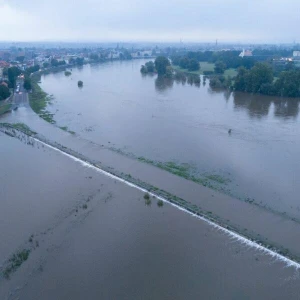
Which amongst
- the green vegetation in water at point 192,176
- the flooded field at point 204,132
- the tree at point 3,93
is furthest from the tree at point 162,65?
the green vegetation in water at point 192,176

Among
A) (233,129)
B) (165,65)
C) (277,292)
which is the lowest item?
(277,292)

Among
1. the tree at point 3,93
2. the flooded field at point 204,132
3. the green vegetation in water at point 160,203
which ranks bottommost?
the green vegetation in water at point 160,203

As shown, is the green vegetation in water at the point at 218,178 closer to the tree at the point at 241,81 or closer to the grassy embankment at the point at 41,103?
the grassy embankment at the point at 41,103

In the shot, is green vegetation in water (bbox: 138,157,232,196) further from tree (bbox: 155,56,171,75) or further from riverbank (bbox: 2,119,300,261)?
tree (bbox: 155,56,171,75)

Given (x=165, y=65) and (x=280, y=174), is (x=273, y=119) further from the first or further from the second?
(x=165, y=65)

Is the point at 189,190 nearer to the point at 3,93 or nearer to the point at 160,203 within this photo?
the point at 160,203

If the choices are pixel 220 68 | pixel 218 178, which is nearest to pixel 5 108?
pixel 218 178

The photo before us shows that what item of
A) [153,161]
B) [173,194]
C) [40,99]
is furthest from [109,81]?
[173,194]
